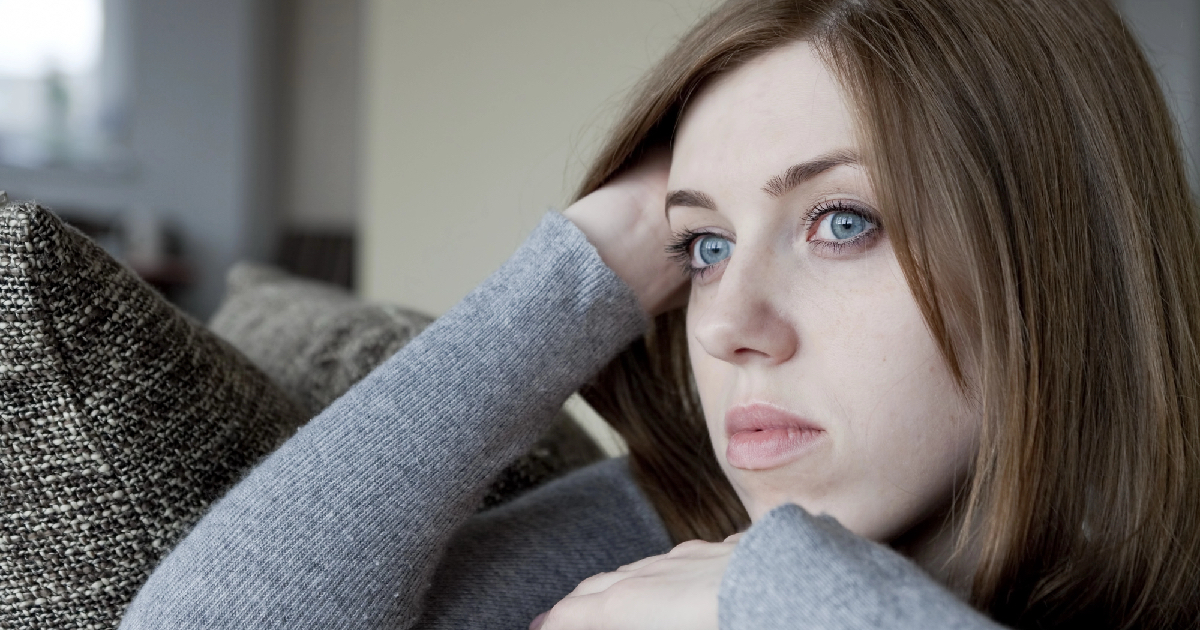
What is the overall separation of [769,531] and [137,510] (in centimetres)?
42

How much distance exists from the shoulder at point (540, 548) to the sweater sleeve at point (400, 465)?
5 centimetres

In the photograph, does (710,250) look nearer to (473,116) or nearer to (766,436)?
(766,436)

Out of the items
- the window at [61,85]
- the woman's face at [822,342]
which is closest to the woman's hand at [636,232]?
the woman's face at [822,342]

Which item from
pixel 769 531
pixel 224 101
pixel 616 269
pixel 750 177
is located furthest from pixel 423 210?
pixel 224 101

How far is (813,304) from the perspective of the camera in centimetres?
66

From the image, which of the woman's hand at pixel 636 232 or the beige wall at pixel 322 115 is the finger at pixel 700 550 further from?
the beige wall at pixel 322 115

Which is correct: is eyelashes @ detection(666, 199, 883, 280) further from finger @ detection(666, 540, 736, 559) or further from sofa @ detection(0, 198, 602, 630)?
sofa @ detection(0, 198, 602, 630)

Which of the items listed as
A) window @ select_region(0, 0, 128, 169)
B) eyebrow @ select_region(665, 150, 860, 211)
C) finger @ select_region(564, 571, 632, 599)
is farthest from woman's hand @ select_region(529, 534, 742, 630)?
window @ select_region(0, 0, 128, 169)

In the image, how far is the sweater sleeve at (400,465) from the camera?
682 mm

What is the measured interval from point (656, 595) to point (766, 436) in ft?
0.46

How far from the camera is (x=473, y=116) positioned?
2600 mm

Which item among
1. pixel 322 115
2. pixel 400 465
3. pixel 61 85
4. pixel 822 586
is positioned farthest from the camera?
pixel 322 115

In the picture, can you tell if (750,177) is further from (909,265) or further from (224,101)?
(224,101)

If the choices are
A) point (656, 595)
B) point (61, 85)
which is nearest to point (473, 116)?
point (656, 595)
